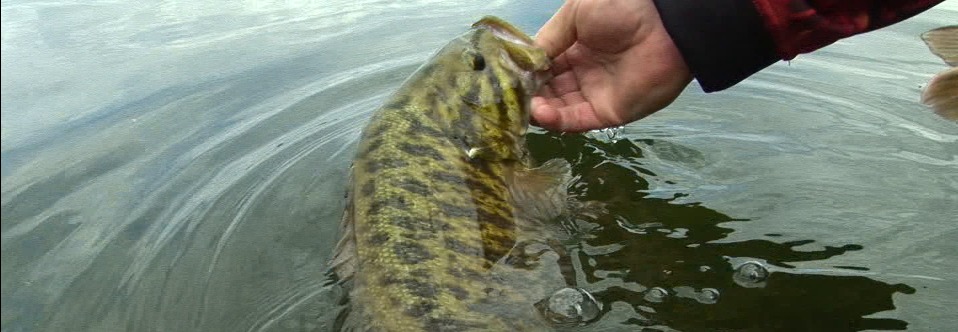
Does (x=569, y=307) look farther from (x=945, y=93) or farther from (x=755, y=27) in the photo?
(x=945, y=93)

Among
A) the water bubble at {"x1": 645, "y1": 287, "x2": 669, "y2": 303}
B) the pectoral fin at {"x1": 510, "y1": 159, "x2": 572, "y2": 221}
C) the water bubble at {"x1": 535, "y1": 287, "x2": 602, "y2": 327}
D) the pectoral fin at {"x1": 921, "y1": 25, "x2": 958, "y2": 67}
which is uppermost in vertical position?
the pectoral fin at {"x1": 921, "y1": 25, "x2": 958, "y2": 67}

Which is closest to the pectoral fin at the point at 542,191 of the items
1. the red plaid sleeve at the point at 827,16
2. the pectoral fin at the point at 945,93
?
the red plaid sleeve at the point at 827,16

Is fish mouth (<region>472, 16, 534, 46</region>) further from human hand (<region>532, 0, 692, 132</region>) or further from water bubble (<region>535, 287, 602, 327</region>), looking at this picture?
water bubble (<region>535, 287, 602, 327</region>)

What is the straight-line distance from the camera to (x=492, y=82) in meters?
3.19

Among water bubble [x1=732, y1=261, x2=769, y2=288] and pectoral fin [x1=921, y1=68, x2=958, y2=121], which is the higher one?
pectoral fin [x1=921, y1=68, x2=958, y2=121]

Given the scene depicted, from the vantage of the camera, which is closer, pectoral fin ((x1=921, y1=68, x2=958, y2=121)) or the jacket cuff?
the jacket cuff

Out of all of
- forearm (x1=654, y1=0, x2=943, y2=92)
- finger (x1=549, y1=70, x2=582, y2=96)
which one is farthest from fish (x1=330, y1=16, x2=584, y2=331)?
forearm (x1=654, y1=0, x2=943, y2=92)

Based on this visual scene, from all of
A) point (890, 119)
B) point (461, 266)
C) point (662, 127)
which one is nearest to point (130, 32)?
point (662, 127)

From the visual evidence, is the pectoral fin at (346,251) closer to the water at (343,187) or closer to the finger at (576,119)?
the water at (343,187)

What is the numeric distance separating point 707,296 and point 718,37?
100 centimetres

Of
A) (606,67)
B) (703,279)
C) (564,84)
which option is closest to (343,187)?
(564,84)

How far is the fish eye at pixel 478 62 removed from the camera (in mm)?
3178

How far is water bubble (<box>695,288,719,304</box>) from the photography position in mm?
2832

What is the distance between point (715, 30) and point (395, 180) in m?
1.23
